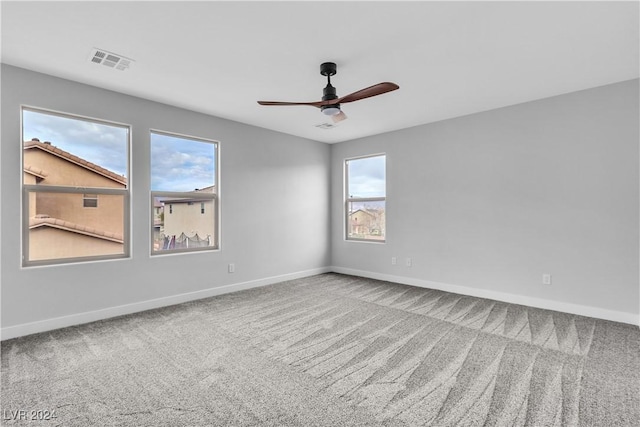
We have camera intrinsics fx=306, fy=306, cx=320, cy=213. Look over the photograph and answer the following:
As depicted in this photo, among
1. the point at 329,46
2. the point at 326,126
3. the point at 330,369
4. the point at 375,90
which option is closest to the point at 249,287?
the point at 330,369

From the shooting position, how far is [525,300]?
397 cm

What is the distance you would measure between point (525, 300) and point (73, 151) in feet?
18.8

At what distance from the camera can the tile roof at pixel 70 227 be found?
10.3 ft

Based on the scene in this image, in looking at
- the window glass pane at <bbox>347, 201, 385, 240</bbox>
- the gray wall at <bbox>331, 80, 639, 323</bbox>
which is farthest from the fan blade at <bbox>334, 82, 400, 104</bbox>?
the window glass pane at <bbox>347, 201, 385, 240</bbox>

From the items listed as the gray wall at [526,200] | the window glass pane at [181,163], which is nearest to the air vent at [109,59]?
the window glass pane at [181,163]

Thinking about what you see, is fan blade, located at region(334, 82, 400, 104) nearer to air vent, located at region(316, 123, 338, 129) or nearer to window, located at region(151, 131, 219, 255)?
air vent, located at region(316, 123, 338, 129)

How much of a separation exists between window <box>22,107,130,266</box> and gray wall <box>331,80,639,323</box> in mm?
4055

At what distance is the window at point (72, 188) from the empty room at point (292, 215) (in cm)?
2

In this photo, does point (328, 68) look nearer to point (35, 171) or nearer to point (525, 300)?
point (35, 171)

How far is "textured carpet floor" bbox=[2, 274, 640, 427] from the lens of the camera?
6.16 ft

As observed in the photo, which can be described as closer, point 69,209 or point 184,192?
point 69,209

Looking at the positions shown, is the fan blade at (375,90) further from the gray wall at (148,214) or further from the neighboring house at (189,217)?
the neighboring house at (189,217)

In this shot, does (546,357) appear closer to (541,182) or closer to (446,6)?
(541,182)

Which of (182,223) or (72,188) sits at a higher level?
(72,188)
